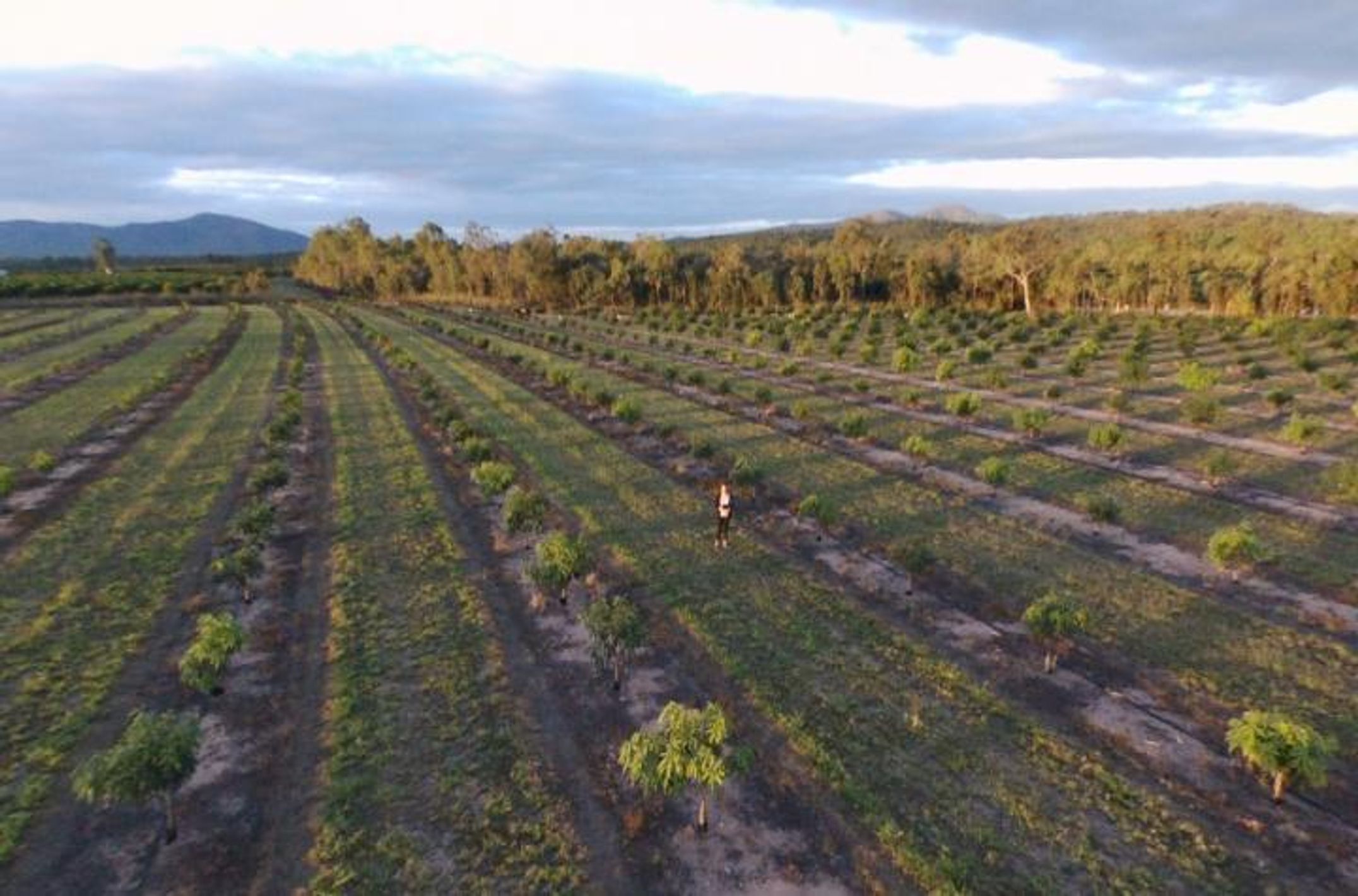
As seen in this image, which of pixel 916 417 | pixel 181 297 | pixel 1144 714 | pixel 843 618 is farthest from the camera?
pixel 181 297

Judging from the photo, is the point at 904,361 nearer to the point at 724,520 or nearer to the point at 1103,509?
the point at 1103,509

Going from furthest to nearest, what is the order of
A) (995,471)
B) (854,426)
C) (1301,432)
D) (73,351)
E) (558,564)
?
(73,351)
(854,426)
(1301,432)
(995,471)
(558,564)

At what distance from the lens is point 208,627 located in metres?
15.6

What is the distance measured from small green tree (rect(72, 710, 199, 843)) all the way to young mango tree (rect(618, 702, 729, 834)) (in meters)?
6.63

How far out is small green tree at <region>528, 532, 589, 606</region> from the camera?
1948 centimetres

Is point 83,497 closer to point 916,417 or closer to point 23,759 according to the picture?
point 23,759

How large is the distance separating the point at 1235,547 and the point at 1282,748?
31.8ft

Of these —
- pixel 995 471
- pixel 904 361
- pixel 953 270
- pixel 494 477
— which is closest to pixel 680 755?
pixel 494 477

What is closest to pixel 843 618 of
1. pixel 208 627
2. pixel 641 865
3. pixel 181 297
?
pixel 641 865

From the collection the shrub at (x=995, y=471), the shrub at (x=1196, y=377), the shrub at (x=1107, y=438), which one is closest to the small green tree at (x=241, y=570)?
the shrub at (x=995, y=471)

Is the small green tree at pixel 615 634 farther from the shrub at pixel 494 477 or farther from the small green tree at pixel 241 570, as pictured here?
the shrub at pixel 494 477

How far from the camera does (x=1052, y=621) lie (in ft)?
54.9

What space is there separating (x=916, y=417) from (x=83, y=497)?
125 ft

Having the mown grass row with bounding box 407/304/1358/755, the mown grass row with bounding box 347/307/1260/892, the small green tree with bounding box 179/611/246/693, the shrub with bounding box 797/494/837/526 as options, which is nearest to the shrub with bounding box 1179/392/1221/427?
the mown grass row with bounding box 407/304/1358/755
